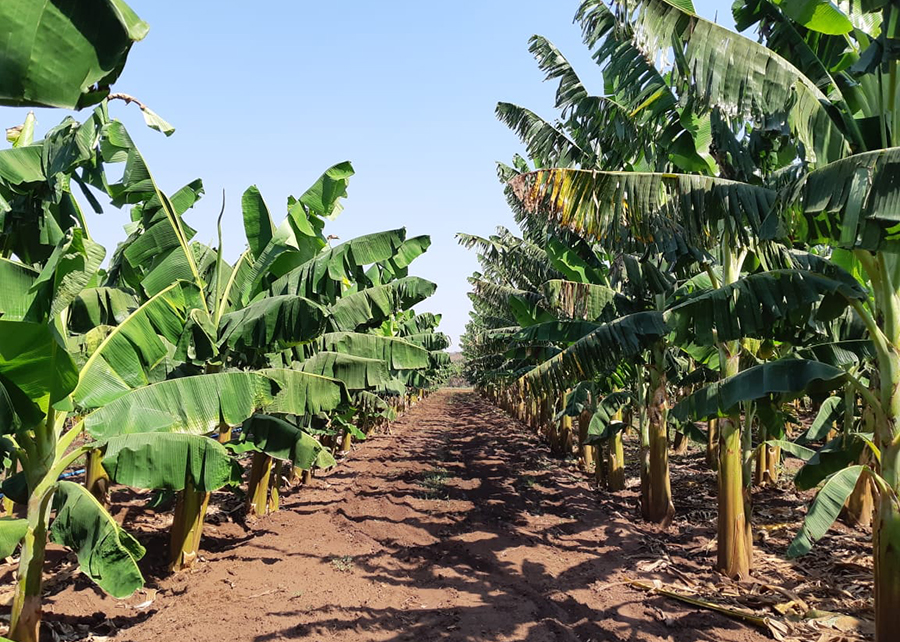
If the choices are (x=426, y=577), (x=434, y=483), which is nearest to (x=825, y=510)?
(x=426, y=577)

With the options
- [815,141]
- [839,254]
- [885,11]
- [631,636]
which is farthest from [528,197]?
[631,636]

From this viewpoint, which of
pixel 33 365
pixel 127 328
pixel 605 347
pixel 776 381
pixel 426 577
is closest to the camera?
pixel 33 365

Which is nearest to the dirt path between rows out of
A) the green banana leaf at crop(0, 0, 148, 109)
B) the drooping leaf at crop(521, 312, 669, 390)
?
the drooping leaf at crop(521, 312, 669, 390)

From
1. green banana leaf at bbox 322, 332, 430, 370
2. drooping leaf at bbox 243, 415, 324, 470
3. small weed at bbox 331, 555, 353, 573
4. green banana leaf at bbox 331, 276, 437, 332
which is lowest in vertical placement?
small weed at bbox 331, 555, 353, 573

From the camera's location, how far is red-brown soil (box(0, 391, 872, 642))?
5.59 meters

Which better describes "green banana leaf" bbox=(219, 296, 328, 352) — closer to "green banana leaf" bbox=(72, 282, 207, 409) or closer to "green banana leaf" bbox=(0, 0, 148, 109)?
"green banana leaf" bbox=(72, 282, 207, 409)

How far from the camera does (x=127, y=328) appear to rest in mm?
4883

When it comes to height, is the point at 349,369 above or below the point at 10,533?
above

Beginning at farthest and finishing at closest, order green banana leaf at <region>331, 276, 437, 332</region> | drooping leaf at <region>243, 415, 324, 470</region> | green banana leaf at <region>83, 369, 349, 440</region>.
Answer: green banana leaf at <region>331, 276, 437, 332</region> → drooping leaf at <region>243, 415, 324, 470</region> → green banana leaf at <region>83, 369, 349, 440</region>

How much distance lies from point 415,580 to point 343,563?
109 centimetres

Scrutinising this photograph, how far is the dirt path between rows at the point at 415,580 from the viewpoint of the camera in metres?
5.58

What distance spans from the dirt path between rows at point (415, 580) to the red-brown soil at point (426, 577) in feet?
0.08

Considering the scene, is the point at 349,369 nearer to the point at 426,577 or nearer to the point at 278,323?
the point at 278,323

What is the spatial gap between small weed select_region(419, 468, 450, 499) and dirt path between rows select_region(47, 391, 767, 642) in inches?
4.1
